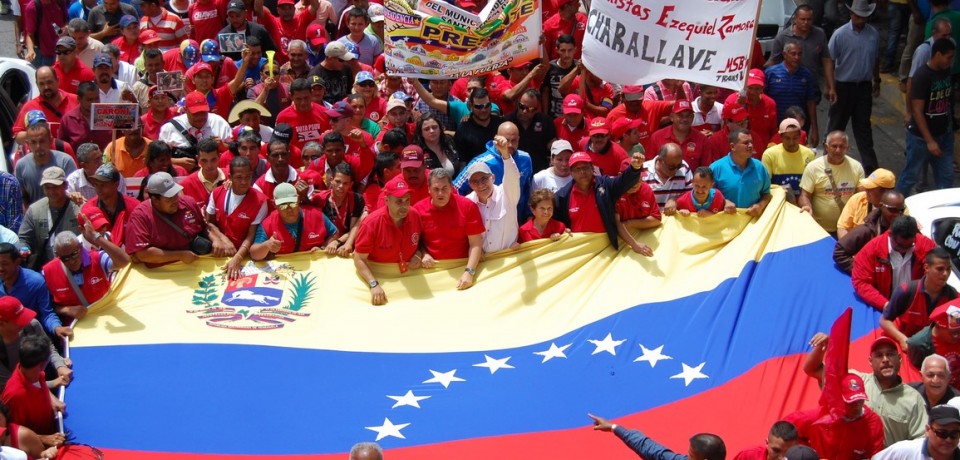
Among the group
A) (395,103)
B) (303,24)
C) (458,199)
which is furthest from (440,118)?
(303,24)

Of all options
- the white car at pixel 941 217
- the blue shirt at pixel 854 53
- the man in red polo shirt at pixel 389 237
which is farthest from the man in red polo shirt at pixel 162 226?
the blue shirt at pixel 854 53

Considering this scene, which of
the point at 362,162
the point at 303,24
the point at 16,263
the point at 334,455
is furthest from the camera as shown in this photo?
the point at 303,24

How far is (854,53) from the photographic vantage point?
15516mm

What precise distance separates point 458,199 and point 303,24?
241 inches

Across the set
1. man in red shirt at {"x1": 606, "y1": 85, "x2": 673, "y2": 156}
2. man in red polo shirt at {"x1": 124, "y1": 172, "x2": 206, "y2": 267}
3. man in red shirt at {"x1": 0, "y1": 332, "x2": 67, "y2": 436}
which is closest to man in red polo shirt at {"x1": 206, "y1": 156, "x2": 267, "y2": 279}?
man in red polo shirt at {"x1": 124, "y1": 172, "x2": 206, "y2": 267}

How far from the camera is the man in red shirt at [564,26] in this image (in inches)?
627

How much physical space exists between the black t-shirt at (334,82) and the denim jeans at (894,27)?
308 inches

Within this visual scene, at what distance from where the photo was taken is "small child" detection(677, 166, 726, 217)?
11.9 m

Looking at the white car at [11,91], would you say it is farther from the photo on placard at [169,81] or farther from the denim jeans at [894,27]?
the denim jeans at [894,27]

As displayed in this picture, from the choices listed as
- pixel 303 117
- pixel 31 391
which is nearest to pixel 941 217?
pixel 303 117

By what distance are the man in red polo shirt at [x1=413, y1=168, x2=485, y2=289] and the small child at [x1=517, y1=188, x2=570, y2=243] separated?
480mm

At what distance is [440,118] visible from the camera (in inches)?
548

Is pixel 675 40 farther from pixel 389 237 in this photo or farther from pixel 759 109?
pixel 389 237

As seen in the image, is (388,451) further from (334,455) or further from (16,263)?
(16,263)
